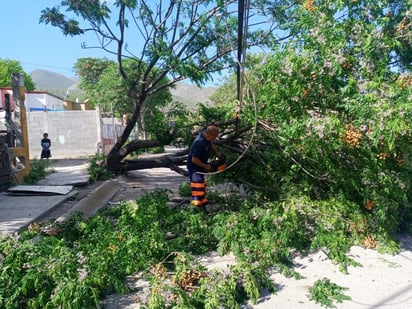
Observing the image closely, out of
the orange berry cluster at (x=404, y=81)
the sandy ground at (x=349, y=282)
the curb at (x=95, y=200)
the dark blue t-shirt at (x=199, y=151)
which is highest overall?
the orange berry cluster at (x=404, y=81)

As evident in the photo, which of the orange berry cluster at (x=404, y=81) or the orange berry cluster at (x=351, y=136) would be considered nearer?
the orange berry cluster at (x=351, y=136)

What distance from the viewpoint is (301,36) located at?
14.7 feet

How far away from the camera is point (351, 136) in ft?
12.4

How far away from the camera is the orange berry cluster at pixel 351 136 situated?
3.77 meters

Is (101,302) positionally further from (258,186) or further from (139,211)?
(258,186)

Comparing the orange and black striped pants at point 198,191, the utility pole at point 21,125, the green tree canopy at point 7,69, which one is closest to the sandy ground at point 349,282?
the orange and black striped pants at point 198,191

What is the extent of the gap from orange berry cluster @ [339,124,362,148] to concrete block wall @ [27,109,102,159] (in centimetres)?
1629

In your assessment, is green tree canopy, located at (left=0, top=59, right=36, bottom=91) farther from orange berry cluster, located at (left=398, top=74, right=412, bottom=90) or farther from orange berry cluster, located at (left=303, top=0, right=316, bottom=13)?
orange berry cluster, located at (left=398, top=74, right=412, bottom=90)

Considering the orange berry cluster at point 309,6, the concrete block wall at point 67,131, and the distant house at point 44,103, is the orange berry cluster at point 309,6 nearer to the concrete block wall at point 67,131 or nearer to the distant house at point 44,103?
the concrete block wall at point 67,131

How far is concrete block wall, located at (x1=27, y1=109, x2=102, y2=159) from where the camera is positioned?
18609 mm

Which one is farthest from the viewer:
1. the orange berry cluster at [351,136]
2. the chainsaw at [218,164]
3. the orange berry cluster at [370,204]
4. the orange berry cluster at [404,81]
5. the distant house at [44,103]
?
the distant house at [44,103]

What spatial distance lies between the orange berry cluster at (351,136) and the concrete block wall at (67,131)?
16288mm

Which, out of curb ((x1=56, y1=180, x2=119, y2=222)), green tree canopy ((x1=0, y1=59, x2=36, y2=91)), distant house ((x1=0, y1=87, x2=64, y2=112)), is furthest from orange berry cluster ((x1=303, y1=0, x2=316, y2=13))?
green tree canopy ((x1=0, y1=59, x2=36, y2=91))

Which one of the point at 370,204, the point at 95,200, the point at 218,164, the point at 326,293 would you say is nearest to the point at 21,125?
the point at 95,200
